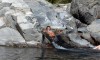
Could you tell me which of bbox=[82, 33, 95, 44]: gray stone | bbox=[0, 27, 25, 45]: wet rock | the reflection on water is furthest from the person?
bbox=[82, 33, 95, 44]: gray stone

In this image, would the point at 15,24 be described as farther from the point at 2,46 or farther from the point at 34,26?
the point at 2,46

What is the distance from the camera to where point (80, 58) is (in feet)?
66.4

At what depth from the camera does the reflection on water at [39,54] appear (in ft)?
65.1

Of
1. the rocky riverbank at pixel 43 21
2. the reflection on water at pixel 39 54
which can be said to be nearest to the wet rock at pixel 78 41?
the rocky riverbank at pixel 43 21

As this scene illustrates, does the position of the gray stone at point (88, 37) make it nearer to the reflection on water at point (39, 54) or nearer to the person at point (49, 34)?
the person at point (49, 34)

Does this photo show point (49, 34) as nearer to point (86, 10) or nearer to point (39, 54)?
point (39, 54)

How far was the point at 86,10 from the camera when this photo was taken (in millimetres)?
32469

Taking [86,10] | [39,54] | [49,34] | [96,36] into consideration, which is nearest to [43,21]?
[49,34]

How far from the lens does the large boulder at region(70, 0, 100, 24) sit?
3200cm

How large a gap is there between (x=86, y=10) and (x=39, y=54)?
40.9 feet

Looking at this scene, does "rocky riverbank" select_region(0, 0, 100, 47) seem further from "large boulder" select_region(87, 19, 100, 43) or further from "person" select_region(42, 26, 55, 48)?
"person" select_region(42, 26, 55, 48)

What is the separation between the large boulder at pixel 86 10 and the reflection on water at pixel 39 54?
9478 millimetres

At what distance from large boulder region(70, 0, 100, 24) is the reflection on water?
31.1 feet

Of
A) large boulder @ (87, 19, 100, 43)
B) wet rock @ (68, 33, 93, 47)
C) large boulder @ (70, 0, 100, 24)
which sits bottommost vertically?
wet rock @ (68, 33, 93, 47)
